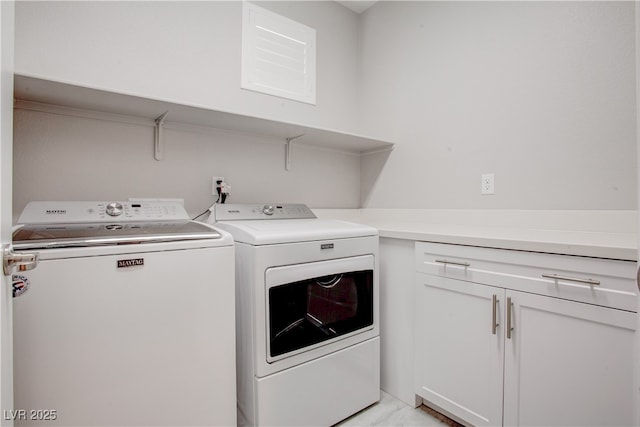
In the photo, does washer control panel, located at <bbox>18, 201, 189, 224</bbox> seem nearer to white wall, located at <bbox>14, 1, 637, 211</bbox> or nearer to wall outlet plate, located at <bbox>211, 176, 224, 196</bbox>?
white wall, located at <bbox>14, 1, 637, 211</bbox>

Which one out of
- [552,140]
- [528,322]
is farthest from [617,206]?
[528,322]

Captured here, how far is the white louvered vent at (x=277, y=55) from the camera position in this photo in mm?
2062

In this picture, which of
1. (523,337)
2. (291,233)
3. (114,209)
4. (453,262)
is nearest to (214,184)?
(114,209)

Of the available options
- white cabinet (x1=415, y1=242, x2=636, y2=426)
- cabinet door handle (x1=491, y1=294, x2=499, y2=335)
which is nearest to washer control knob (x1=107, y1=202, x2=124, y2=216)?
white cabinet (x1=415, y1=242, x2=636, y2=426)

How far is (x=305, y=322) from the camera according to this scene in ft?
4.71

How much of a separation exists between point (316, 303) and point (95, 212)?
3.42ft

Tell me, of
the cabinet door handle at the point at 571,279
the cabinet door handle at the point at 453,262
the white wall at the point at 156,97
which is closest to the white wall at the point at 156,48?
the white wall at the point at 156,97

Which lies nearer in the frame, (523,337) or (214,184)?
(523,337)

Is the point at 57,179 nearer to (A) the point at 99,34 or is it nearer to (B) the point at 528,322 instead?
(A) the point at 99,34

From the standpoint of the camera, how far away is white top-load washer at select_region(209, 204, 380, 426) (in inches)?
51.6

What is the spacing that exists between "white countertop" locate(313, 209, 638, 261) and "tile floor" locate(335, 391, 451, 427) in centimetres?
90

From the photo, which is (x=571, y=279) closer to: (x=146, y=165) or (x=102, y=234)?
(x=102, y=234)

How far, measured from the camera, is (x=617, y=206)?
142 cm

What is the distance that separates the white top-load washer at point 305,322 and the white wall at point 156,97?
41 centimetres
